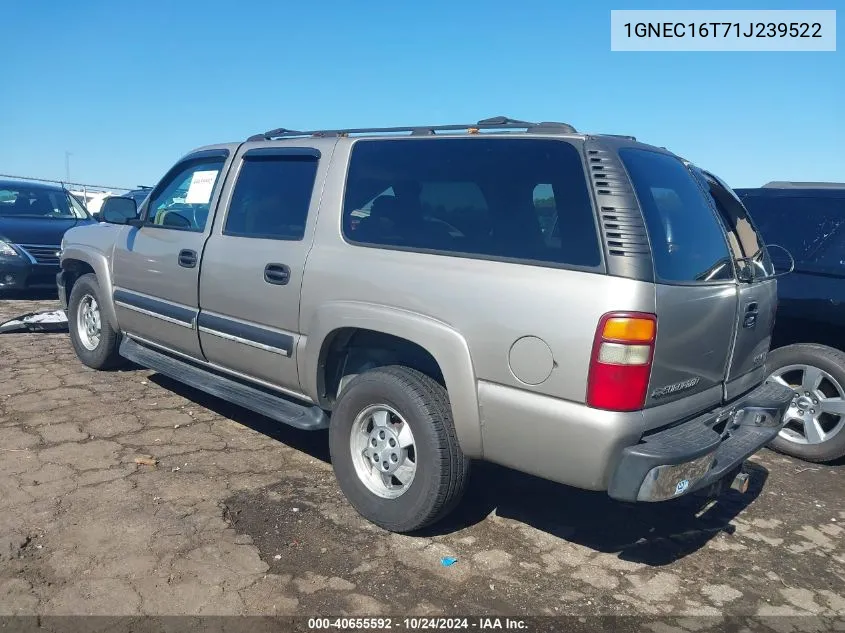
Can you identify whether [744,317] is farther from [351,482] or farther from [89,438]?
[89,438]

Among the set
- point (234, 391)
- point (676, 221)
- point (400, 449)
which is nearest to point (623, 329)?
point (676, 221)

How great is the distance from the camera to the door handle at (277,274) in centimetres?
376

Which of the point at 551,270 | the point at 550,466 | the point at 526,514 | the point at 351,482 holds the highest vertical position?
the point at 551,270

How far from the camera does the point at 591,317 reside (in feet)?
8.67

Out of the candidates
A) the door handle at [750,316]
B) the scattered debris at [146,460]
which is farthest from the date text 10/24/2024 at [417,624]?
the scattered debris at [146,460]

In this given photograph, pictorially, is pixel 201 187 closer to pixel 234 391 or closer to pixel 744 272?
pixel 234 391

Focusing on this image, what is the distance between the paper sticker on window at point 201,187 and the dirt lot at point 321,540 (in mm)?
1532

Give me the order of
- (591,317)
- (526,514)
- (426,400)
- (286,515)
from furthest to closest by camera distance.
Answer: (526,514) < (286,515) < (426,400) < (591,317)

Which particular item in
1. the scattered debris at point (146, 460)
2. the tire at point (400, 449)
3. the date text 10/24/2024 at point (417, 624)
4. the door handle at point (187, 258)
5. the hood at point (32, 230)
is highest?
the hood at point (32, 230)

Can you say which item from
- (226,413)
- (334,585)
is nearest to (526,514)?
(334,585)

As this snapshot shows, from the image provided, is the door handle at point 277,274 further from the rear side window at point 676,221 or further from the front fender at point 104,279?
the front fender at point 104,279

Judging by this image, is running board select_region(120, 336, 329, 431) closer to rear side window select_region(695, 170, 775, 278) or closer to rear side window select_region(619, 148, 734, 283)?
rear side window select_region(619, 148, 734, 283)

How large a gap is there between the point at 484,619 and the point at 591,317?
1.26 metres

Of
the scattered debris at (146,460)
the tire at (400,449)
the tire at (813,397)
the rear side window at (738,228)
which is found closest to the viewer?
the tire at (400,449)
